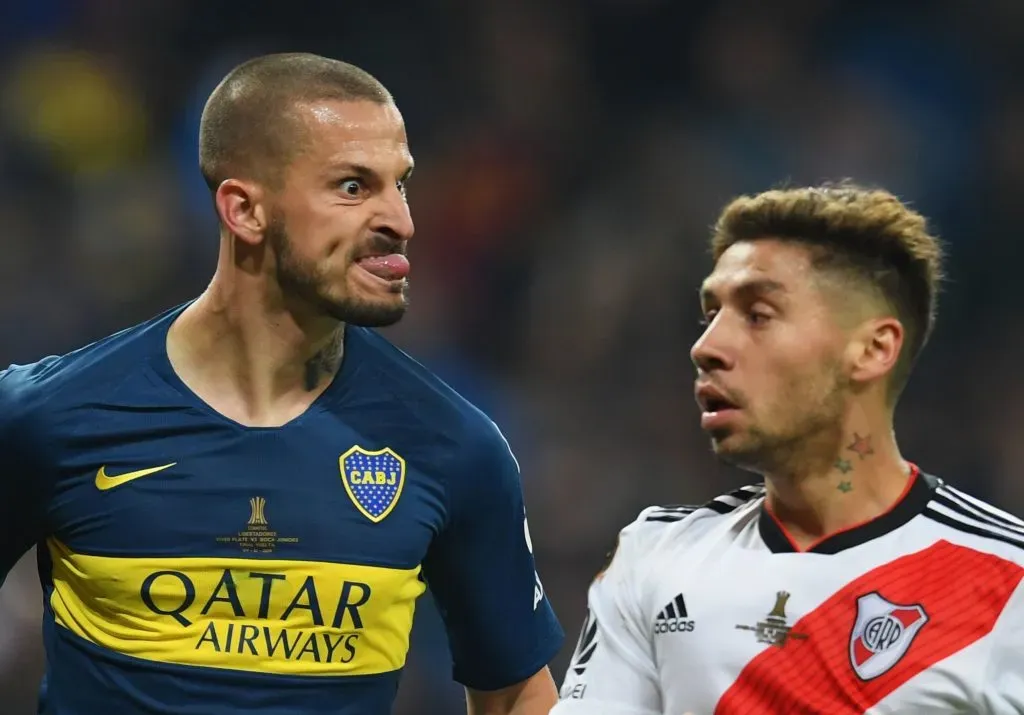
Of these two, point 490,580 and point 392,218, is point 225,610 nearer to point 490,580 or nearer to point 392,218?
point 490,580

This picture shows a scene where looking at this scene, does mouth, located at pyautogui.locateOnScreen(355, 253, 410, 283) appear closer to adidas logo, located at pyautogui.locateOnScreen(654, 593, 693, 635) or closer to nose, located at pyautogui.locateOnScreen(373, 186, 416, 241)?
nose, located at pyautogui.locateOnScreen(373, 186, 416, 241)

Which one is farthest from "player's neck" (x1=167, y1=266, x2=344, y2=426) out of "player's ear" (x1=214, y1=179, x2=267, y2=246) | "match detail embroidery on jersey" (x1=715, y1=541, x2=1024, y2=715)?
"match detail embroidery on jersey" (x1=715, y1=541, x2=1024, y2=715)

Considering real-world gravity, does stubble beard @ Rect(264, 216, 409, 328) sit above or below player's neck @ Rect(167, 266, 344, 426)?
above

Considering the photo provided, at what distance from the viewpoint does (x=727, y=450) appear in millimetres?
3090

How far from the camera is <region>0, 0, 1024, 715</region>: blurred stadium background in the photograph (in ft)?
22.8

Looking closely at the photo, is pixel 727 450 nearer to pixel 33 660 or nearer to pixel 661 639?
pixel 661 639

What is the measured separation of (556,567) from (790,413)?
356cm

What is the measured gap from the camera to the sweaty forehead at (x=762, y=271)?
10.4 feet

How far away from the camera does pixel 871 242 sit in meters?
3.24

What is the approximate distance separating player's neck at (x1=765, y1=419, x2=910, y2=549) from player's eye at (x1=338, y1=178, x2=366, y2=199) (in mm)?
1048

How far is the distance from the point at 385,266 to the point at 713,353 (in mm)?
723

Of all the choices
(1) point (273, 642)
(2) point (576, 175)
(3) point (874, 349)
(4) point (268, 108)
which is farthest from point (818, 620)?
(2) point (576, 175)

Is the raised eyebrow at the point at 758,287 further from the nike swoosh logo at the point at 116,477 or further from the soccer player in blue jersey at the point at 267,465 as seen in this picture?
the nike swoosh logo at the point at 116,477

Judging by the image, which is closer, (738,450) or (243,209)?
(738,450)
